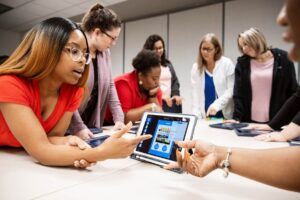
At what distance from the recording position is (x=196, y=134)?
149cm

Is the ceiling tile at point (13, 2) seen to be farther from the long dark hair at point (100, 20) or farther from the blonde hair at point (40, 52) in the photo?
the blonde hair at point (40, 52)

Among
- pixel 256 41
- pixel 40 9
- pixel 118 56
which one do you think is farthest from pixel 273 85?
pixel 40 9

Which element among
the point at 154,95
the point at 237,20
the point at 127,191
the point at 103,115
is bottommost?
the point at 127,191

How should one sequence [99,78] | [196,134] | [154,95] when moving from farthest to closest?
[154,95]
[99,78]
[196,134]

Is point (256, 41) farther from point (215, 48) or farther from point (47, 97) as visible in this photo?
point (47, 97)

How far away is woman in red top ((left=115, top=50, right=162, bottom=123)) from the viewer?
192 cm

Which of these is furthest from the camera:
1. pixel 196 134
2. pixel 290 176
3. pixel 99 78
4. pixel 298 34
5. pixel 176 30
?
pixel 176 30

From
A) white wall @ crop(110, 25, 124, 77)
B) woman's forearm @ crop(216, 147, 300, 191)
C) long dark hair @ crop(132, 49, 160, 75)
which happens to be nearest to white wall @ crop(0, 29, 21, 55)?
white wall @ crop(110, 25, 124, 77)

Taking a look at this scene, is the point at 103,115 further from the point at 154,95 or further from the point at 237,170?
the point at 237,170

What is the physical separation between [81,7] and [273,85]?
3549 millimetres

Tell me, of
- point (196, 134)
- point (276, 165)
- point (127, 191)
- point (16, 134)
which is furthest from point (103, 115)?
point (276, 165)

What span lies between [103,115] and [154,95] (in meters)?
0.48

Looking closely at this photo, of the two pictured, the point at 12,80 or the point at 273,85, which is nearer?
the point at 12,80

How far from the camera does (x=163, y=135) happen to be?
0.93m
